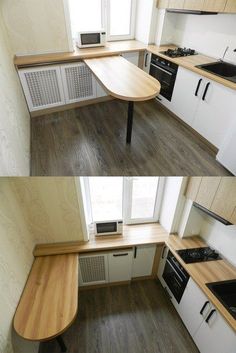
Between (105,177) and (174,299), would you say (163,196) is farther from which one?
(174,299)

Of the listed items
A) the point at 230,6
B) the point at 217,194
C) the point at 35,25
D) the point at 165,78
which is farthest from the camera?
the point at 165,78

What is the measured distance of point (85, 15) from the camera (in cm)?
318

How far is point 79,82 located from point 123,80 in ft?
3.60

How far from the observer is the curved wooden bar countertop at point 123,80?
6.99ft

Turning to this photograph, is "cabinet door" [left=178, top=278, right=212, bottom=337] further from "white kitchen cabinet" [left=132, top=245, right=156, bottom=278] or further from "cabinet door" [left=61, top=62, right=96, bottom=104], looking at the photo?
"cabinet door" [left=61, top=62, right=96, bottom=104]

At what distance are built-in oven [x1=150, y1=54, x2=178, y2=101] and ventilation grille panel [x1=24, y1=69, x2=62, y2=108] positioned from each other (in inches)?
61.4

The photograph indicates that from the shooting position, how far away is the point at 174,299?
2455mm

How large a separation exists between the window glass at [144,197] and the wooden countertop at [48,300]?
39.8 inches

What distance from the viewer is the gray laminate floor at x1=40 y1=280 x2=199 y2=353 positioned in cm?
214

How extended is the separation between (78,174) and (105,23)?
267cm

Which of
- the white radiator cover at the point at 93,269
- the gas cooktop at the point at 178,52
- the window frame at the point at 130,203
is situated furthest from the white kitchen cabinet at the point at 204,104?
the white radiator cover at the point at 93,269

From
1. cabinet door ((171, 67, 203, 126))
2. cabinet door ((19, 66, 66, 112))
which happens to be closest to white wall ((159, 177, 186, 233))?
cabinet door ((171, 67, 203, 126))

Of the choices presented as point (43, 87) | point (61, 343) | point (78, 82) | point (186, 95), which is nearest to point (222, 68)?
point (186, 95)

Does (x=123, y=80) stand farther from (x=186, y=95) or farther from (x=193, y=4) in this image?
(x=193, y=4)
